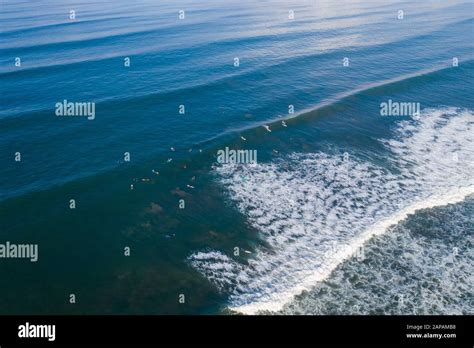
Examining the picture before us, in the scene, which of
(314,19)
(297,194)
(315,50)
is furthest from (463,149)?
(314,19)

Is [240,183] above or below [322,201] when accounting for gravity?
above

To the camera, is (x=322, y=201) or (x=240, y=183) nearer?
(x=322, y=201)

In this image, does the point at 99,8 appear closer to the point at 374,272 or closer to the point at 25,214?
the point at 25,214

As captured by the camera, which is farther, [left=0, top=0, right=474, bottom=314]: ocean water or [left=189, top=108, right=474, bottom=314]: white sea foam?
[left=189, top=108, right=474, bottom=314]: white sea foam
